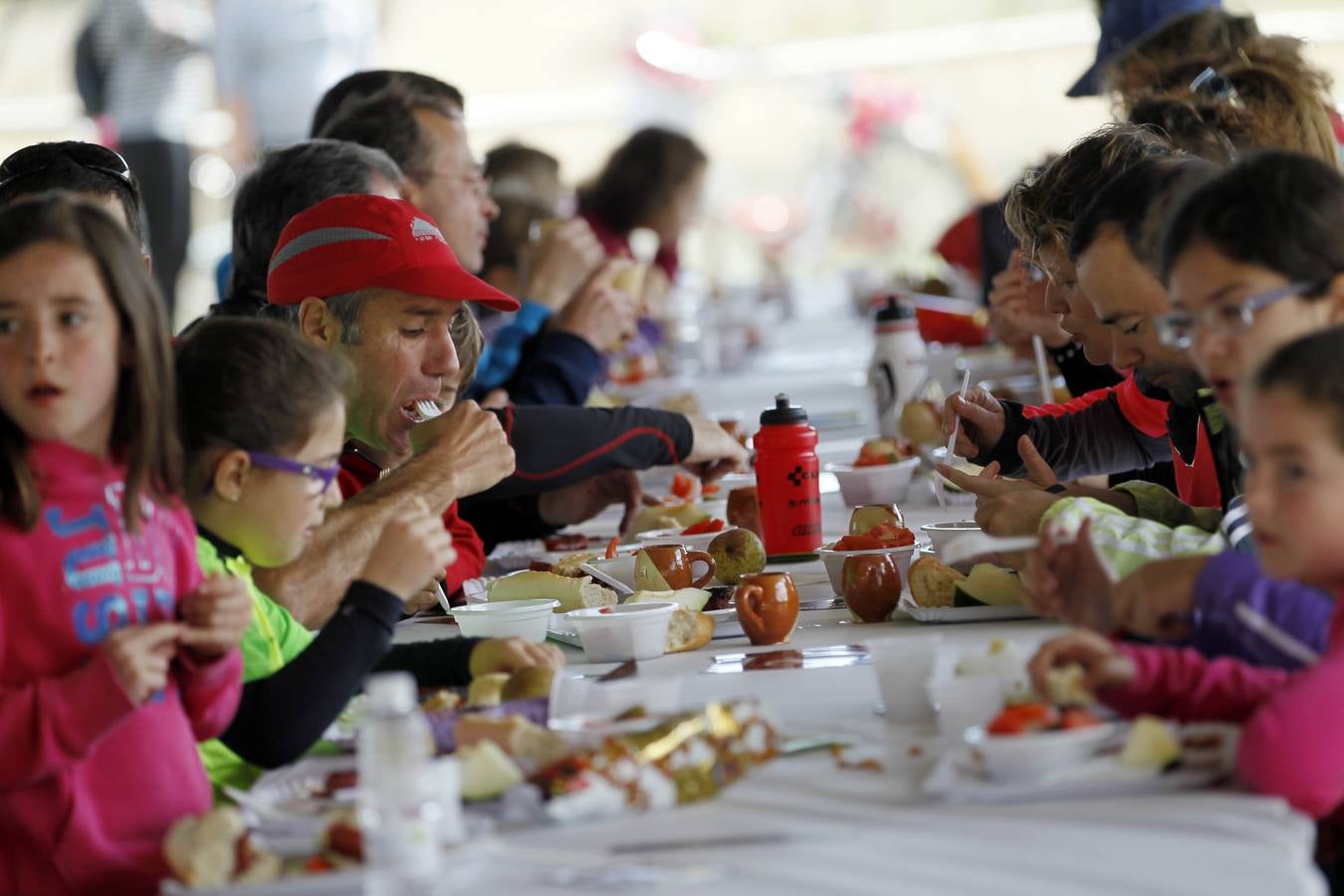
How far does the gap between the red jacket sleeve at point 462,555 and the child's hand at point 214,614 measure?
3.09 ft

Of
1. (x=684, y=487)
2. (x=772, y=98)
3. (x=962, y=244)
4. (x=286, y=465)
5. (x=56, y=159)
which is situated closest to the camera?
(x=286, y=465)

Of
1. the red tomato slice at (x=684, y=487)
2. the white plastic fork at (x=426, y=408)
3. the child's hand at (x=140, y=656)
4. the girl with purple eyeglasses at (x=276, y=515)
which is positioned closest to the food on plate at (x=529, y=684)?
the girl with purple eyeglasses at (x=276, y=515)

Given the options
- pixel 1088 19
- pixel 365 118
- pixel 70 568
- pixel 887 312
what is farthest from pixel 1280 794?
pixel 1088 19

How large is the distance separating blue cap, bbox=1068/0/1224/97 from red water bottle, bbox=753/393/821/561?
2.09m

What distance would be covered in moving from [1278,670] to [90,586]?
94 cm

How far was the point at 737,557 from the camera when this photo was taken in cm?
210

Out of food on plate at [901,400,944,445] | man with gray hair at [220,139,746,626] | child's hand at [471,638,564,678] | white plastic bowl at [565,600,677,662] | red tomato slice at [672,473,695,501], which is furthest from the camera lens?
food on plate at [901,400,944,445]

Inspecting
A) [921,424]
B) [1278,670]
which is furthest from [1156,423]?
[1278,670]

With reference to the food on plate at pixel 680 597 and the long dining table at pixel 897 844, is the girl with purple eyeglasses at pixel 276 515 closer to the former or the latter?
the long dining table at pixel 897 844

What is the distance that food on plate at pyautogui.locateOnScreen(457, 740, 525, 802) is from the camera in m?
1.25

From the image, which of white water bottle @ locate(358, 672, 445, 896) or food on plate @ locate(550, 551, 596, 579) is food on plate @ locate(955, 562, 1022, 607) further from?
white water bottle @ locate(358, 672, 445, 896)

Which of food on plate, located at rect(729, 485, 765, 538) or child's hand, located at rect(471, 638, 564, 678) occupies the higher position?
food on plate, located at rect(729, 485, 765, 538)

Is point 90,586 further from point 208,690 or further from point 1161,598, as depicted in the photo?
point 1161,598

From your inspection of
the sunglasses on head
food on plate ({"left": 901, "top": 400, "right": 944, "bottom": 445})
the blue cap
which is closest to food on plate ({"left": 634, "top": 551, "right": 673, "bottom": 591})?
the sunglasses on head
